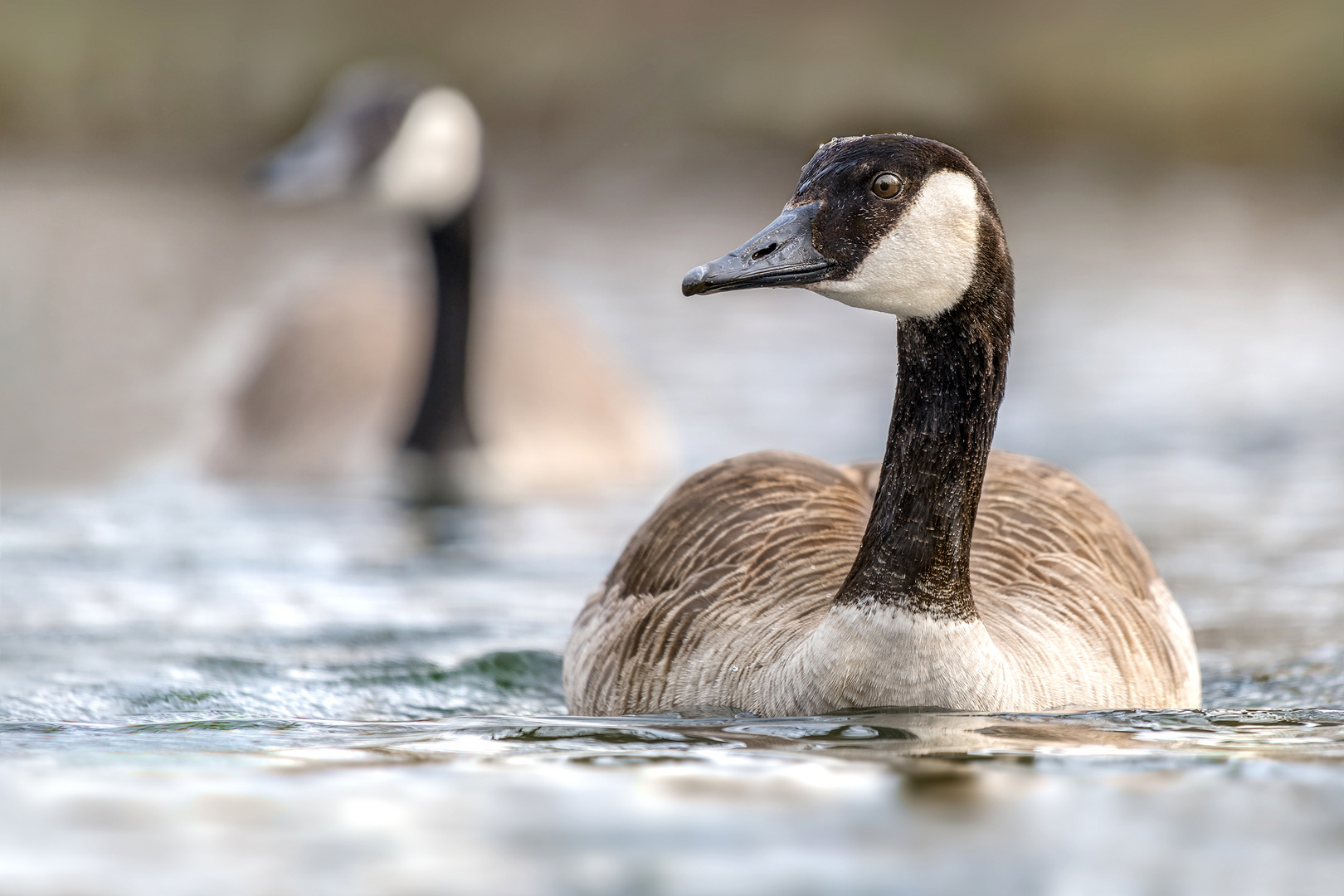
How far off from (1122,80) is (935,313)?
22.9m

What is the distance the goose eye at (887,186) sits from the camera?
461 cm

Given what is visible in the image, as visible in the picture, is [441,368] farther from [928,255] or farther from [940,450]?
[928,255]

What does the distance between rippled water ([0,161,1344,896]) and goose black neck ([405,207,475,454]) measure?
64 cm

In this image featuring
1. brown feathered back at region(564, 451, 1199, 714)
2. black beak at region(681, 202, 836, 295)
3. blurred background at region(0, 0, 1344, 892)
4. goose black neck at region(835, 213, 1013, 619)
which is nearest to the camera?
black beak at region(681, 202, 836, 295)

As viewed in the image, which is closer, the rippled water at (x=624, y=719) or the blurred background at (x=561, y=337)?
the rippled water at (x=624, y=719)

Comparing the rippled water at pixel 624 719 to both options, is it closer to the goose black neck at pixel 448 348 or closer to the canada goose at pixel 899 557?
the canada goose at pixel 899 557

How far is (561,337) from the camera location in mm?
12594

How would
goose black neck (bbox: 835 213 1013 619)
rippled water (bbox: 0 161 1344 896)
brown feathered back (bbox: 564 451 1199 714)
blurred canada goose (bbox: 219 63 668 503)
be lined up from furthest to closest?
blurred canada goose (bbox: 219 63 668 503)
brown feathered back (bbox: 564 451 1199 714)
goose black neck (bbox: 835 213 1013 619)
rippled water (bbox: 0 161 1344 896)

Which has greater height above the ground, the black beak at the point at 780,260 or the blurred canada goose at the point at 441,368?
the blurred canada goose at the point at 441,368

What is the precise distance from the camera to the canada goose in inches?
181

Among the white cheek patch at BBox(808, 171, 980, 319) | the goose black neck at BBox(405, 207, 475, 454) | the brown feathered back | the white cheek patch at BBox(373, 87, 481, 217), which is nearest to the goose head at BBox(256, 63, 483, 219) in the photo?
the white cheek patch at BBox(373, 87, 481, 217)

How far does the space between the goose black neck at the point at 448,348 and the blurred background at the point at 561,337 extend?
257 mm

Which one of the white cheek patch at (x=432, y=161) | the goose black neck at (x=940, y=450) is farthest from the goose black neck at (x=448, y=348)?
the goose black neck at (x=940, y=450)

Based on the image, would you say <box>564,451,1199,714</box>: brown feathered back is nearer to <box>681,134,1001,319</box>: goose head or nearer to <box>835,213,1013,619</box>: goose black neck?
<box>835,213,1013,619</box>: goose black neck
